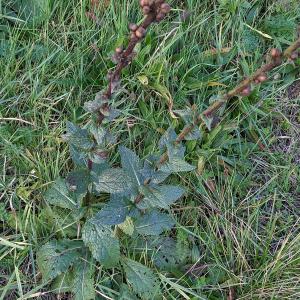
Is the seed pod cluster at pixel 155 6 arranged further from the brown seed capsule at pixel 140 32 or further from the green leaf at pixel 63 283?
the green leaf at pixel 63 283

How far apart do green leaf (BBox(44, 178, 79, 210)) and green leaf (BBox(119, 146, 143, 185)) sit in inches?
11.2

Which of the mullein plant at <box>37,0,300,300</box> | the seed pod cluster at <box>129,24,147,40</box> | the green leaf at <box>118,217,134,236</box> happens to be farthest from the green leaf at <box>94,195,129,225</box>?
the seed pod cluster at <box>129,24,147,40</box>

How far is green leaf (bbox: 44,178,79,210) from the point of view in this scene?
6.52 feet

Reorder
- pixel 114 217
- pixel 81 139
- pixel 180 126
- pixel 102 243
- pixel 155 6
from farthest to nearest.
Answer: pixel 180 126 < pixel 102 243 < pixel 114 217 < pixel 81 139 < pixel 155 6

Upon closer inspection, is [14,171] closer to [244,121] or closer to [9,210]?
[9,210]

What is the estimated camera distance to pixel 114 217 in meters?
1.81

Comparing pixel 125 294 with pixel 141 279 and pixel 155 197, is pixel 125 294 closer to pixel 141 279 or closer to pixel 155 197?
pixel 141 279

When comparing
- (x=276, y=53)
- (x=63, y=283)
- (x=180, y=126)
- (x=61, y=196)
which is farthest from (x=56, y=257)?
(x=276, y=53)

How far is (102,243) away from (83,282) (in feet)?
0.56

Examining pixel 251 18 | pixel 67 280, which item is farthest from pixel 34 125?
pixel 251 18

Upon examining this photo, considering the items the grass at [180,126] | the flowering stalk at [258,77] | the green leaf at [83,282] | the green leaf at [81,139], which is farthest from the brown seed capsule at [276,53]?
the green leaf at [83,282]

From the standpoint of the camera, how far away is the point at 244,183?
2.26 metres

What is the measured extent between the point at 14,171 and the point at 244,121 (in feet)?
3.61

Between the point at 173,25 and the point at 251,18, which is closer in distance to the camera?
the point at 173,25
